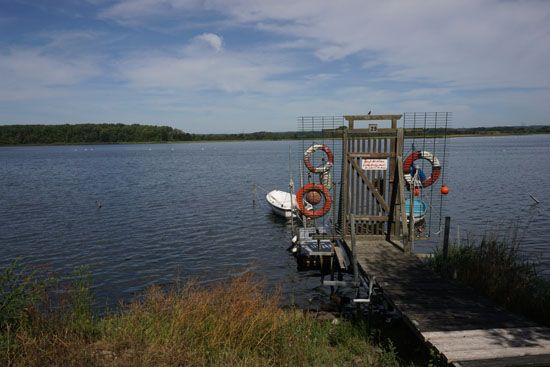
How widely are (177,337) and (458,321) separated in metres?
4.12

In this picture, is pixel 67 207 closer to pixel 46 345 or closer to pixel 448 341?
pixel 46 345

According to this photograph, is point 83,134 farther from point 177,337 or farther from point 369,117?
point 177,337

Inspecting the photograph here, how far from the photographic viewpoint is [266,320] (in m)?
6.30

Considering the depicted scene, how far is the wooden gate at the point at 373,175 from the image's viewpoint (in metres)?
10.5

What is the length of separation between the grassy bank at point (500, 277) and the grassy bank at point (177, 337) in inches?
113

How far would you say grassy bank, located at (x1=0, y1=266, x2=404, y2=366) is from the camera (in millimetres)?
5133

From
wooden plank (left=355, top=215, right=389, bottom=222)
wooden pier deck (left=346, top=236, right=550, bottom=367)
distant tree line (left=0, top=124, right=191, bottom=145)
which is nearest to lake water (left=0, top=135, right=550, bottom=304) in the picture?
wooden plank (left=355, top=215, right=389, bottom=222)

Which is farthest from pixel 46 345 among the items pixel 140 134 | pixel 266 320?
pixel 140 134

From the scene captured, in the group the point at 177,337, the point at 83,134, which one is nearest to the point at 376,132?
the point at 177,337

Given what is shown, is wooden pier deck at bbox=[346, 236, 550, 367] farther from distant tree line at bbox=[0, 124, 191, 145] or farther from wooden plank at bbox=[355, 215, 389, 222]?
distant tree line at bbox=[0, 124, 191, 145]

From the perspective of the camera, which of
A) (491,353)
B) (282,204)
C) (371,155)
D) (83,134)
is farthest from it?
(83,134)

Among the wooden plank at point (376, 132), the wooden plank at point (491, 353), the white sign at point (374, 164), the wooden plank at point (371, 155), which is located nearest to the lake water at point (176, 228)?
the white sign at point (374, 164)

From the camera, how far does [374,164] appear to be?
35.0ft

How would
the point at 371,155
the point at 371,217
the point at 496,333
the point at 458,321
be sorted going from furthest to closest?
the point at 371,217, the point at 371,155, the point at 458,321, the point at 496,333
